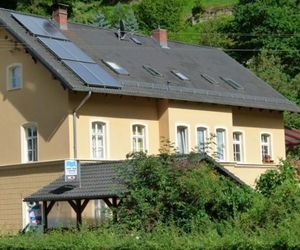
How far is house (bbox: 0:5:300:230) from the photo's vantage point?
31.9 meters

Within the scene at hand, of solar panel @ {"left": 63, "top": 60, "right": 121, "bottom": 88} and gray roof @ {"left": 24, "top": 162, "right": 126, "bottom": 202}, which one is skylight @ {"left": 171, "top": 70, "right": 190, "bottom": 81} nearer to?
solar panel @ {"left": 63, "top": 60, "right": 121, "bottom": 88}

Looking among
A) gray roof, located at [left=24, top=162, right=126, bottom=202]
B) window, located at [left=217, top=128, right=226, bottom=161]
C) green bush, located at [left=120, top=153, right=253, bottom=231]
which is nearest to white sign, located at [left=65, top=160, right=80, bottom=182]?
gray roof, located at [left=24, top=162, right=126, bottom=202]

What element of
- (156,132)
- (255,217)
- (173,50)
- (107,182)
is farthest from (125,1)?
(255,217)

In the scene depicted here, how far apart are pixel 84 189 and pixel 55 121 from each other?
5.37 metres

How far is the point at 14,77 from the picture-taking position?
34.4 meters

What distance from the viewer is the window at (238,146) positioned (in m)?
39.2

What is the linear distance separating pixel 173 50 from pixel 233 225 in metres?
24.2

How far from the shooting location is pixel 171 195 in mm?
21203

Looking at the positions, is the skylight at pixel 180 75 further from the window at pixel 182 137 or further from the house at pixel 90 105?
the window at pixel 182 137

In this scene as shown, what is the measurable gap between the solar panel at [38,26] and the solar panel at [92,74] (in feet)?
7.92

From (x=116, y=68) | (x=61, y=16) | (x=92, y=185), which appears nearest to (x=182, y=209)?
(x=92, y=185)

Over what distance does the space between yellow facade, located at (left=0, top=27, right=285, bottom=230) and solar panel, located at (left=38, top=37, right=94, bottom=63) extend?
83cm

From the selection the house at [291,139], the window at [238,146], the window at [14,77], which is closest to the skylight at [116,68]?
the window at [14,77]

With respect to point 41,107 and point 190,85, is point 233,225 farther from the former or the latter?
point 190,85
